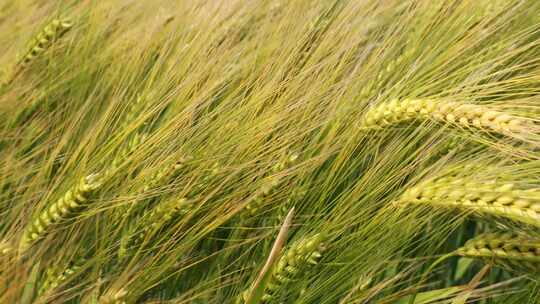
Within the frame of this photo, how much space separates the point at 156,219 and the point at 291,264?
0.27 meters

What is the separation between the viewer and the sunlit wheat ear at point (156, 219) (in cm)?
126

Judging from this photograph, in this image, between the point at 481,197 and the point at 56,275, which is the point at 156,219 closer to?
the point at 56,275

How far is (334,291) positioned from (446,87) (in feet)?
1.37

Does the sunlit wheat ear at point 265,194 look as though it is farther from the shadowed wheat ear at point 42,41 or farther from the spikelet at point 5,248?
the shadowed wheat ear at point 42,41

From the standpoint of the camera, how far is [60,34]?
66.6 inches

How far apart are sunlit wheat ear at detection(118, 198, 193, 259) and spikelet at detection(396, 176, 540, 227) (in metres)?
0.37

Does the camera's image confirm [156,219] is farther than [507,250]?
Yes

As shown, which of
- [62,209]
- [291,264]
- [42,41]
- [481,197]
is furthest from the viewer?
[42,41]

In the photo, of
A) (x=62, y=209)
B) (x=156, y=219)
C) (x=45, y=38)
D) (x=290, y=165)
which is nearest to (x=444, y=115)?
(x=290, y=165)

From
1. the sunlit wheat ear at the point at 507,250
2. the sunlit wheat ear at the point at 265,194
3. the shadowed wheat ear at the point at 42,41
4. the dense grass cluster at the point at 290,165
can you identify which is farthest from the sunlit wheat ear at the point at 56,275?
the sunlit wheat ear at the point at 507,250

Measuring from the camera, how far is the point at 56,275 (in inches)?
49.3

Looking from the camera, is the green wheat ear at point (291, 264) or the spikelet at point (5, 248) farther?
the spikelet at point (5, 248)

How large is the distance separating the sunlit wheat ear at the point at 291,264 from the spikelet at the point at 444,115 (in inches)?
9.5

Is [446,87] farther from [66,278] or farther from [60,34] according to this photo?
[60,34]
